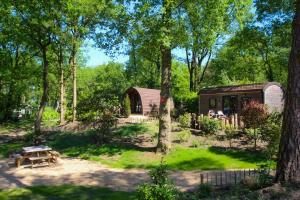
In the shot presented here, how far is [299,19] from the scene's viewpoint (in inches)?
443

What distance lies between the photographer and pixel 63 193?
14.6 m

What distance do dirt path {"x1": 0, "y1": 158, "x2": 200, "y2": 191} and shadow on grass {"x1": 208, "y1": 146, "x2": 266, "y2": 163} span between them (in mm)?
3582

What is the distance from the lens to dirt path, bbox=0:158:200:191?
628 inches

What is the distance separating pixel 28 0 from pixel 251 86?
20.5m

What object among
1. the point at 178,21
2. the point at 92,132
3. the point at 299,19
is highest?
the point at 178,21

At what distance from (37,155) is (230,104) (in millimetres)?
21423

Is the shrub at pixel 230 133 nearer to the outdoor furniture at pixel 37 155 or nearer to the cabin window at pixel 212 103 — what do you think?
the outdoor furniture at pixel 37 155

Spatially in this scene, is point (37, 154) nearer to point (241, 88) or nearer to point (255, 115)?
point (255, 115)

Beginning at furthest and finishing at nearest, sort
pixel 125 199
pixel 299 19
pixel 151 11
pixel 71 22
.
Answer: pixel 71 22, pixel 151 11, pixel 125 199, pixel 299 19

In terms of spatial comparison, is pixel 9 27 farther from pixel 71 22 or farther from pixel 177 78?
pixel 177 78

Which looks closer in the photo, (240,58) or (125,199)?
(125,199)

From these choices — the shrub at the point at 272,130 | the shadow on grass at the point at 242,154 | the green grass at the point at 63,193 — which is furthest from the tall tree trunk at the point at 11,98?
the shrub at the point at 272,130

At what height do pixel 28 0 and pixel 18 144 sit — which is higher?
pixel 28 0

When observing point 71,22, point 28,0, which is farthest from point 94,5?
point 28,0
